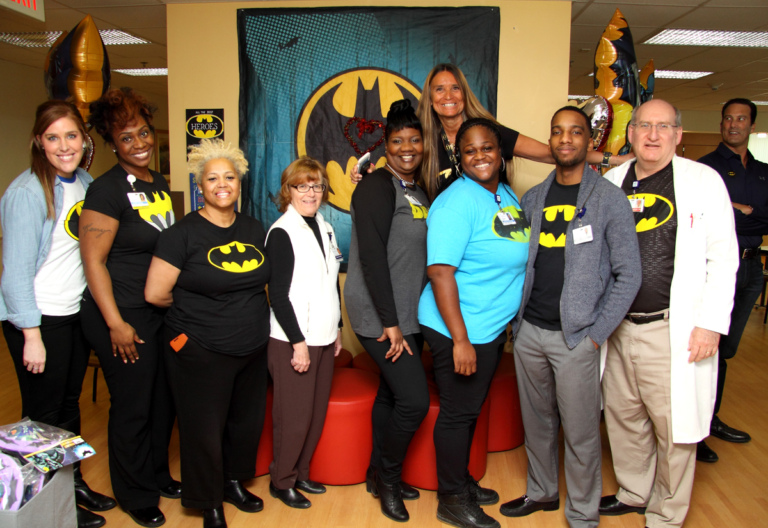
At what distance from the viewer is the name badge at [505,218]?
2.04 metres

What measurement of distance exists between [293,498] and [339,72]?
274 cm

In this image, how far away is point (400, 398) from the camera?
7.13 feet

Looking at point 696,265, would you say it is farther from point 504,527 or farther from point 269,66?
point 269,66

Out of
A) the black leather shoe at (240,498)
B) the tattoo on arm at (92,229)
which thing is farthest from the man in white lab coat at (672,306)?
the tattoo on arm at (92,229)

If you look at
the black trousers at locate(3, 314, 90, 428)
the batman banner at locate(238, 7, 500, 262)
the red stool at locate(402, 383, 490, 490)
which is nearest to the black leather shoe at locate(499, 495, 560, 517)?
the red stool at locate(402, 383, 490, 490)

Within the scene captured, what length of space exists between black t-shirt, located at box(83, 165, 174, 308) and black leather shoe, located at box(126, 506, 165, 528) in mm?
920

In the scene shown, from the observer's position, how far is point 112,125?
2.12 meters

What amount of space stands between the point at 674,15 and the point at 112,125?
4.63 m

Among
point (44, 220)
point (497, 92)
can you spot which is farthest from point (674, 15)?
point (44, 220)

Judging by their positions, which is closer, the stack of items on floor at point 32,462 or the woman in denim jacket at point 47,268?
the stack of items on floor at point 32,462

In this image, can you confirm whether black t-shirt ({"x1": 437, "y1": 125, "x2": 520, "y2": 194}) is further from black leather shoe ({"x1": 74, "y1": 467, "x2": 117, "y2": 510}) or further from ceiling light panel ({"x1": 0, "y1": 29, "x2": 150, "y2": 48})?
ceiling light panel ({"x1": 0, "y1": 29, "x2": 150, "y2": 48})

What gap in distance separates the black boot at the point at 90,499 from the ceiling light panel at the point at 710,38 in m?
5.84

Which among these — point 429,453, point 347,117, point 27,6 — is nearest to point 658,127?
point 429,453

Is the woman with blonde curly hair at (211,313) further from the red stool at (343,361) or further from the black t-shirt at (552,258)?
the black t-shirt at (552,258)
